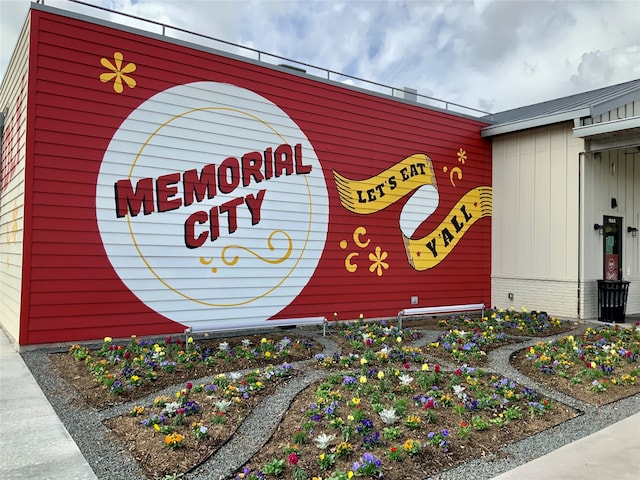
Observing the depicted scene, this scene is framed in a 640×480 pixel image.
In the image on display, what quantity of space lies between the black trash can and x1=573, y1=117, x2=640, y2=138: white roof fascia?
3.31m

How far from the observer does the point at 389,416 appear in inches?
160

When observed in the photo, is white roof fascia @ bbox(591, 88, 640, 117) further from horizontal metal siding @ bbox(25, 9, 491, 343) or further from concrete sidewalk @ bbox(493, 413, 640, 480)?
concrete sidewalk @ bbox(493, 413, 640, 480)

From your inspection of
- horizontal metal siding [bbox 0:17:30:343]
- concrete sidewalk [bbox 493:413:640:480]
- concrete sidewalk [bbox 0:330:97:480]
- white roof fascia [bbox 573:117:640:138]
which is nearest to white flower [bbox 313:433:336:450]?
concrete sidewalk [bbox 493:413:640:480]

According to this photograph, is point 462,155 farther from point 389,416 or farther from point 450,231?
point 389,416

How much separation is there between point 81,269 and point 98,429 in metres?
3.55

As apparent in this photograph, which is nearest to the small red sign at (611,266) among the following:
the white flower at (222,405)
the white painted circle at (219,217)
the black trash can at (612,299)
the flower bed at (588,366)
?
the black trash can at (612,299)

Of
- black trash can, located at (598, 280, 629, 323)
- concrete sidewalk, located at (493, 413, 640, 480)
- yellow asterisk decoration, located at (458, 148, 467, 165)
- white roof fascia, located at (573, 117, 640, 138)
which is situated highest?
white roof fascia, located at (573, 117, 640, 138)

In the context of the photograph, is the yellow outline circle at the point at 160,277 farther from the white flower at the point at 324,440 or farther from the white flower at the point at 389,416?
the white flower at the point at 324,440

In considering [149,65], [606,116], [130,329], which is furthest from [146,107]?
[606,116]

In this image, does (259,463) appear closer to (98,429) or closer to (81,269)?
(98,429)

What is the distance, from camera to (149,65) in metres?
7.61

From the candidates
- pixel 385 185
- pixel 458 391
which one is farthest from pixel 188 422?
pixel 385 185

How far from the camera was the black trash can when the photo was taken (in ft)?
34.3

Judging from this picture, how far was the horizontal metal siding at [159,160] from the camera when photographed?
676cm
